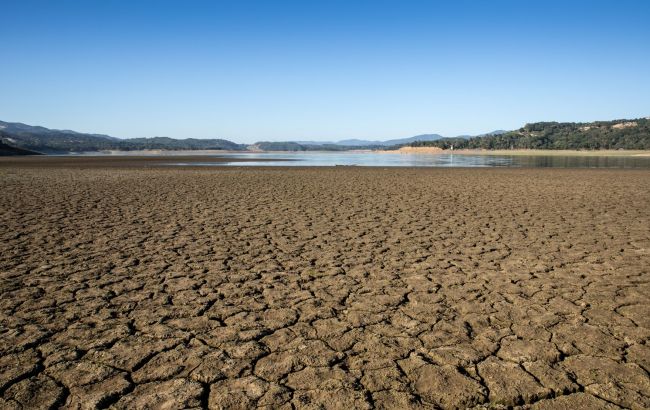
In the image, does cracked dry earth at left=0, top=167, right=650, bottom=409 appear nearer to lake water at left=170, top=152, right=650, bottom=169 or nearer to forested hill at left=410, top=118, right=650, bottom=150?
lake water at left=170, top=152, right=650, bottom=169

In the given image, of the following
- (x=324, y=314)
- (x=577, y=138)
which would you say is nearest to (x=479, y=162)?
(x=324, y=314)

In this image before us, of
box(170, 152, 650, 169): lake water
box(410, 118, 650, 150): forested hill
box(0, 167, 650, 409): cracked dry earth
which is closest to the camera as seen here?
box(0, 167, 650, 409): cracked dry earth

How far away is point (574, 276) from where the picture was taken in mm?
5398

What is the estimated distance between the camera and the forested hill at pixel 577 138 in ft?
310

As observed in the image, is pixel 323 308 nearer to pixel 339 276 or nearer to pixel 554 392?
pixel 339 276

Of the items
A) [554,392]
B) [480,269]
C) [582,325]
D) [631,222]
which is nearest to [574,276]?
[480,269]

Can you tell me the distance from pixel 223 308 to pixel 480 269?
346 cm

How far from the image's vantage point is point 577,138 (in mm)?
111000

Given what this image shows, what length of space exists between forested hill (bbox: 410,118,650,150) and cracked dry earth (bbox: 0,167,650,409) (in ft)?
332

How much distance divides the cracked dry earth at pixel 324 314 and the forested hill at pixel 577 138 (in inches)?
3981

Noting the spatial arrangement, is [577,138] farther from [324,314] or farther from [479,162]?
[324,314]

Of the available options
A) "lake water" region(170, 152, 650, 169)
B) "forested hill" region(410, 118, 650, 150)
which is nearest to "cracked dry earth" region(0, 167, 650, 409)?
"lake water" region(170, 152, 650, 169)

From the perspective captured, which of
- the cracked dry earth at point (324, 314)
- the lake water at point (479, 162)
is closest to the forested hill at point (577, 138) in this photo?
the lake water at point (479, 162)

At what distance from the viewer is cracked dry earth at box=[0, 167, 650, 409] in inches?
116
